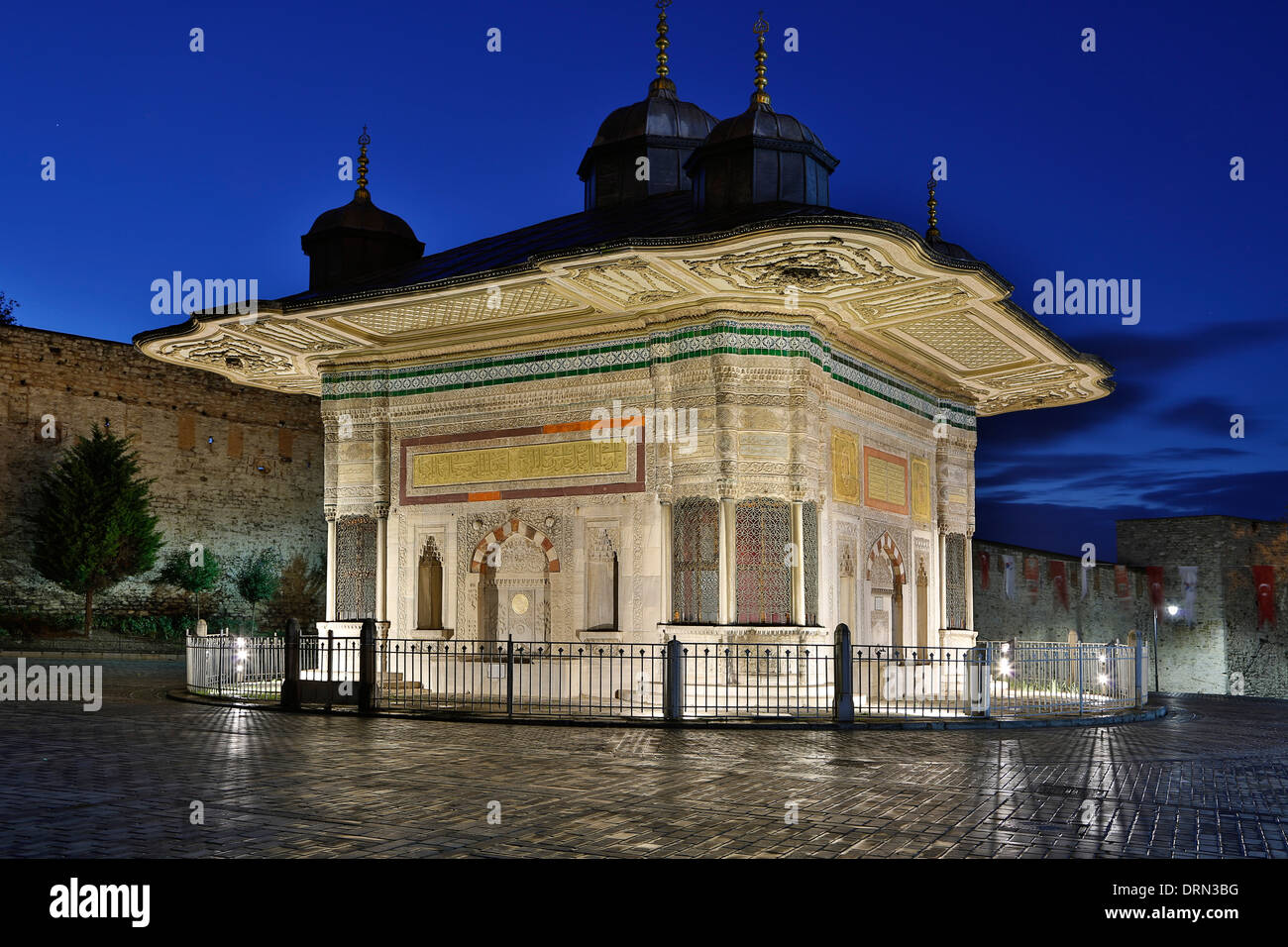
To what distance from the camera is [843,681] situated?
34.4 feet

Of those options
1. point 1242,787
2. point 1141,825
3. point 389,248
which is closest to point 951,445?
point 389,248

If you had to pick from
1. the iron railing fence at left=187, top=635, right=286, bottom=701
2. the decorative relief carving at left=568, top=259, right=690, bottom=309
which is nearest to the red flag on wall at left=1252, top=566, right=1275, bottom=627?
the decorative relief carving at left=568, top=259, right=690, bottom=309

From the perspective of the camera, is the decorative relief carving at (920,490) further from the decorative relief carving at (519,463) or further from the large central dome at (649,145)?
the large central dome at (649,145)

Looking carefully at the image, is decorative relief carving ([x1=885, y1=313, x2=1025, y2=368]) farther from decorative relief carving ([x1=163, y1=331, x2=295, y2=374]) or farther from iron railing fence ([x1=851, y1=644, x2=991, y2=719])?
decorative relief carving ([x1=163, y1=331, x2=295, y2=374])

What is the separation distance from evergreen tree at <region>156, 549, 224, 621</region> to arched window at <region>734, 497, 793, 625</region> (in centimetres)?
1747

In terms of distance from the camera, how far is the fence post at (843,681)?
34.1 feet

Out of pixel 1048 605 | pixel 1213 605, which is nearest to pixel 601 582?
pixel 1048 605

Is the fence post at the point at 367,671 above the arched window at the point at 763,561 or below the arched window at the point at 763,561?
below

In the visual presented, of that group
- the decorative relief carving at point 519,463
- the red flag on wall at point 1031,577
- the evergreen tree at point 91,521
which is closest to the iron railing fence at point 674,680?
the decorative relief carving at point 519,463

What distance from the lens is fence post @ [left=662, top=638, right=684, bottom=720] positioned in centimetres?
1027

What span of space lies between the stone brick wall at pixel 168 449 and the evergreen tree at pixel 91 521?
0.56m

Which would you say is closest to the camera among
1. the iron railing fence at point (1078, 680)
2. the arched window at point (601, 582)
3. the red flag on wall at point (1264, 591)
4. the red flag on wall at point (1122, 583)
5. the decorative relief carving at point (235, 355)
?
the iron railing fence at point (1078, 680)

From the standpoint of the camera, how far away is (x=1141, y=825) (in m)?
5.51
